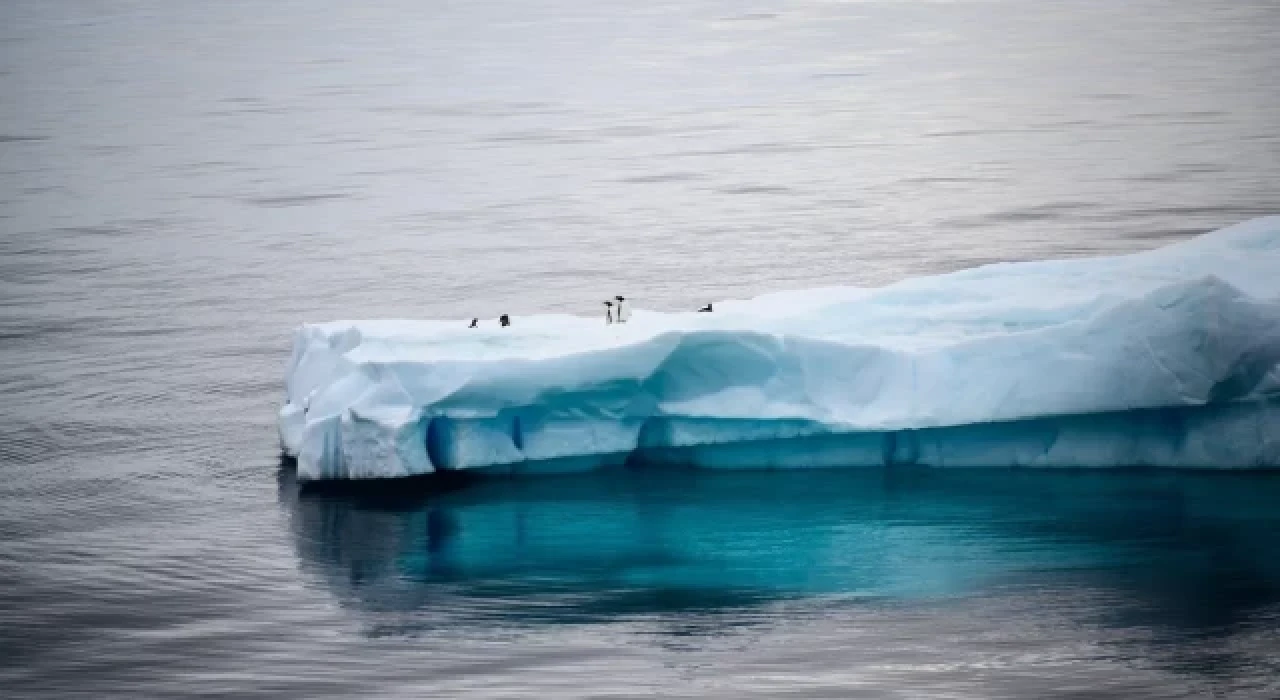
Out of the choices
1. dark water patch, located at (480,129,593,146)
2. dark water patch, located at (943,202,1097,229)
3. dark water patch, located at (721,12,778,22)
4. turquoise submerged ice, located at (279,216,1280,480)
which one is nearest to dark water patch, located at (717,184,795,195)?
dark water patch, located at (943,202,1097,229)

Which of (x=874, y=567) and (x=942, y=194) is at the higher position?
(x=942, y=194)

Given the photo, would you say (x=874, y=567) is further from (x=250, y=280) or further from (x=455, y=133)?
(x=455, y=133)

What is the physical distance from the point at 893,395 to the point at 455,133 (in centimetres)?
3272

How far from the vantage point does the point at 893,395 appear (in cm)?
1684

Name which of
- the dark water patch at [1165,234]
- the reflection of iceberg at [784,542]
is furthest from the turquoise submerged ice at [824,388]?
the dark water patch at [1165,234]

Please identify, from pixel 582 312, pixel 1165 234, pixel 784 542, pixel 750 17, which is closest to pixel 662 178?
pixel 1165 234

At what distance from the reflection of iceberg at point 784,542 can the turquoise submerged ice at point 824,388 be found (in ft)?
0.89

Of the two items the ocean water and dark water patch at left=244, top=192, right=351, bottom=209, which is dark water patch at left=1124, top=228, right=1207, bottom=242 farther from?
dark water patch at left=244, top=192, right=351, bottom=209

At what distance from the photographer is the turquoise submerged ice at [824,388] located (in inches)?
639

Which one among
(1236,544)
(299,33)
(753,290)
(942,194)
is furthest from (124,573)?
(299,33)

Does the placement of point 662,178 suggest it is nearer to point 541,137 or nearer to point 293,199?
point 293,199

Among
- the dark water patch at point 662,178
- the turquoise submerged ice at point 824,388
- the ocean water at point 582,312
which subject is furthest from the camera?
the dark water patch at point 662,178

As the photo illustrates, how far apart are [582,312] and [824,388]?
9.48m

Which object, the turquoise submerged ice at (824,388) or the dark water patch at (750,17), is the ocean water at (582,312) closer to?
the turquoise submerged ice at (824,388)
